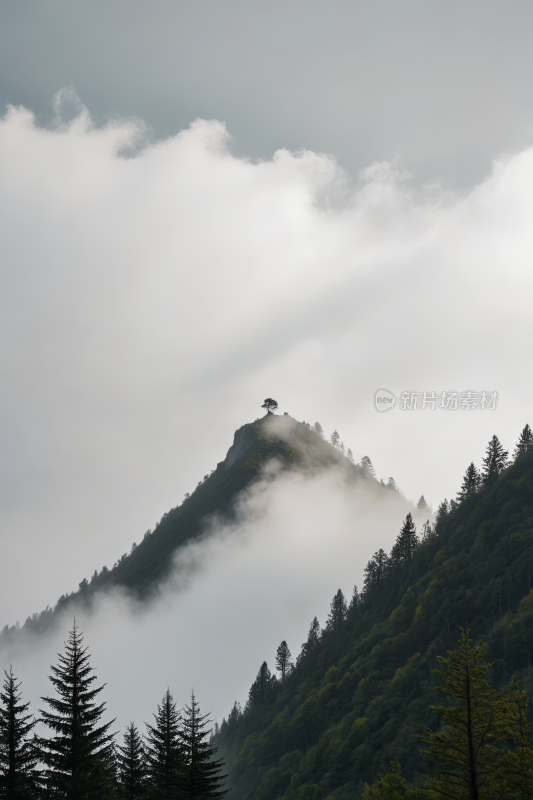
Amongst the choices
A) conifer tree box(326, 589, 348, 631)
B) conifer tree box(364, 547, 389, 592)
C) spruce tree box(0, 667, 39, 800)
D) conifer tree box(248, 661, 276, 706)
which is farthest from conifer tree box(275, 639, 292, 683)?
spruce tree box(0, 667, 39, 800)

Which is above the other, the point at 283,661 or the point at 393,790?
the point at 283,661

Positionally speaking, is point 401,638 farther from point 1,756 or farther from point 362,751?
point 1,756

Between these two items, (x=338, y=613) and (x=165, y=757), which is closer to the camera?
(x=165, y=757)

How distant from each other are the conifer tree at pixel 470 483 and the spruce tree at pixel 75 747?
13592 centimetres

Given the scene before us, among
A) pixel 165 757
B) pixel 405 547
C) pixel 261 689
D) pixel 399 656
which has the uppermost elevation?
pixel 405 547

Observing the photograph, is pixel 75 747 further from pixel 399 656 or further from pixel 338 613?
pixel 338 613

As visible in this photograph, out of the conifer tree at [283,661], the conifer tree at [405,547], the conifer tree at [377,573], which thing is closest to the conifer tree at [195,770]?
the conifer tree at [405,547]

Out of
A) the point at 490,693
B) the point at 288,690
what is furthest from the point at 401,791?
the point at 288,690

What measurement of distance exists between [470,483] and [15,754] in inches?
5619

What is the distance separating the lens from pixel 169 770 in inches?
1475

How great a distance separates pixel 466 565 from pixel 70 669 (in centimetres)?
10930

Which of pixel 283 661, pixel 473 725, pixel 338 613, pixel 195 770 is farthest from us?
pixel 283 661

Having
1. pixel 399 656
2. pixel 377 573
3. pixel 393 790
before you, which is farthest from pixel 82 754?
pixel 377 573

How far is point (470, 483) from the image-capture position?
495 feet
